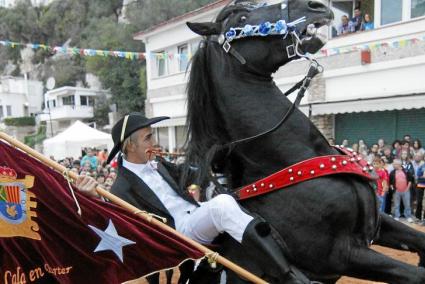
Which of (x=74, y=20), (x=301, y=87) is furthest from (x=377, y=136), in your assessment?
(x=74, y=20)

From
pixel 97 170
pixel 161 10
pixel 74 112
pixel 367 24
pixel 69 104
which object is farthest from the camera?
pixel 69 104

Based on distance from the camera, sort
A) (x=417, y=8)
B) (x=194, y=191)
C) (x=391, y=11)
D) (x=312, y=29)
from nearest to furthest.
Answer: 1. (x=312, y=29)
2. (x=194, y=191)
3. (x=417, y=8)
4. (x=391, y=11)

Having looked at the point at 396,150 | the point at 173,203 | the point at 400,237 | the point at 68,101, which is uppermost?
the point at 68,101

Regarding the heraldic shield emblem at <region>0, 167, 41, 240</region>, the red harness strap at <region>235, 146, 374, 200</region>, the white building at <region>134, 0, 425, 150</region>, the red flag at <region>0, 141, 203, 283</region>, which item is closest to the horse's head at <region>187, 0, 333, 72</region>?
the red harness strap at <region>235, 146, 374, 200</region>

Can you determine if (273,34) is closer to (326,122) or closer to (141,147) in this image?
(141,147)

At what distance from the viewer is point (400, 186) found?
9023 millimetres

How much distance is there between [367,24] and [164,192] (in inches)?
462

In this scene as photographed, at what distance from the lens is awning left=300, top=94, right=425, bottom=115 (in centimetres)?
1122

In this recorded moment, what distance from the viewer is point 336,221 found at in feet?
7.08

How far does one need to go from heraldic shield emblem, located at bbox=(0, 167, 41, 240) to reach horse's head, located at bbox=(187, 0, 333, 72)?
1.27 meters

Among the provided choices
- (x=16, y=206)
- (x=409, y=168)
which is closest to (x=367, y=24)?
(x=409, y=168)

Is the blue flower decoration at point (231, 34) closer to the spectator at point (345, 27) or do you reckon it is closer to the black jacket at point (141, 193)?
the black jacket at point (141, 193)

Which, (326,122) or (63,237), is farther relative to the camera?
(326,122)

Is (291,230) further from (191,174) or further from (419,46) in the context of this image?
(419,46)
